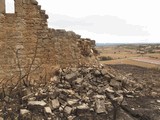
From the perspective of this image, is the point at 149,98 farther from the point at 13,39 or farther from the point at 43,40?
the point at 13,39

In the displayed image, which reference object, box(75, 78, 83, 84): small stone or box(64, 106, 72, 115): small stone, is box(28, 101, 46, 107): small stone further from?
box(75, 78, 83, 84): small stone

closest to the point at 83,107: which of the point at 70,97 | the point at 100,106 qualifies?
the point at 100,106

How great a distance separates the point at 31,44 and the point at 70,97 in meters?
2.68

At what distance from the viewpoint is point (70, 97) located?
34.7 ft

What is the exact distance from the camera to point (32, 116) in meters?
9.27

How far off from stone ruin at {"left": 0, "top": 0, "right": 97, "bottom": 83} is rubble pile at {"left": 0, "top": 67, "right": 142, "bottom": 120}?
21.5 inches

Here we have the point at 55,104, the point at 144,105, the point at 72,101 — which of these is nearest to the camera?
the point at 55,104

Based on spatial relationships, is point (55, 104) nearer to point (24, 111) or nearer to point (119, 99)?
point (24, 111)

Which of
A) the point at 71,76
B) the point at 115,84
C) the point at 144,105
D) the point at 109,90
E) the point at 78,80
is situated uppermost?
the point at 71,76

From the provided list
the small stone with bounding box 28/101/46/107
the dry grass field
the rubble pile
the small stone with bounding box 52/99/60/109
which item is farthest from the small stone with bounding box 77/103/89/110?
the dry grass field

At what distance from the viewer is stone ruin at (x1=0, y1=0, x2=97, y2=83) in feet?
37.0

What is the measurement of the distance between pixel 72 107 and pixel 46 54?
112 inches

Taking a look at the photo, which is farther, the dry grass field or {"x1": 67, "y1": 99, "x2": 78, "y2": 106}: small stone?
the dry grass field

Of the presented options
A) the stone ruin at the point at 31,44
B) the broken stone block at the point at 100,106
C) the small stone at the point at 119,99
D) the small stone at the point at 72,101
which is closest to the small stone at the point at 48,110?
the small stone at the point at 72,101
